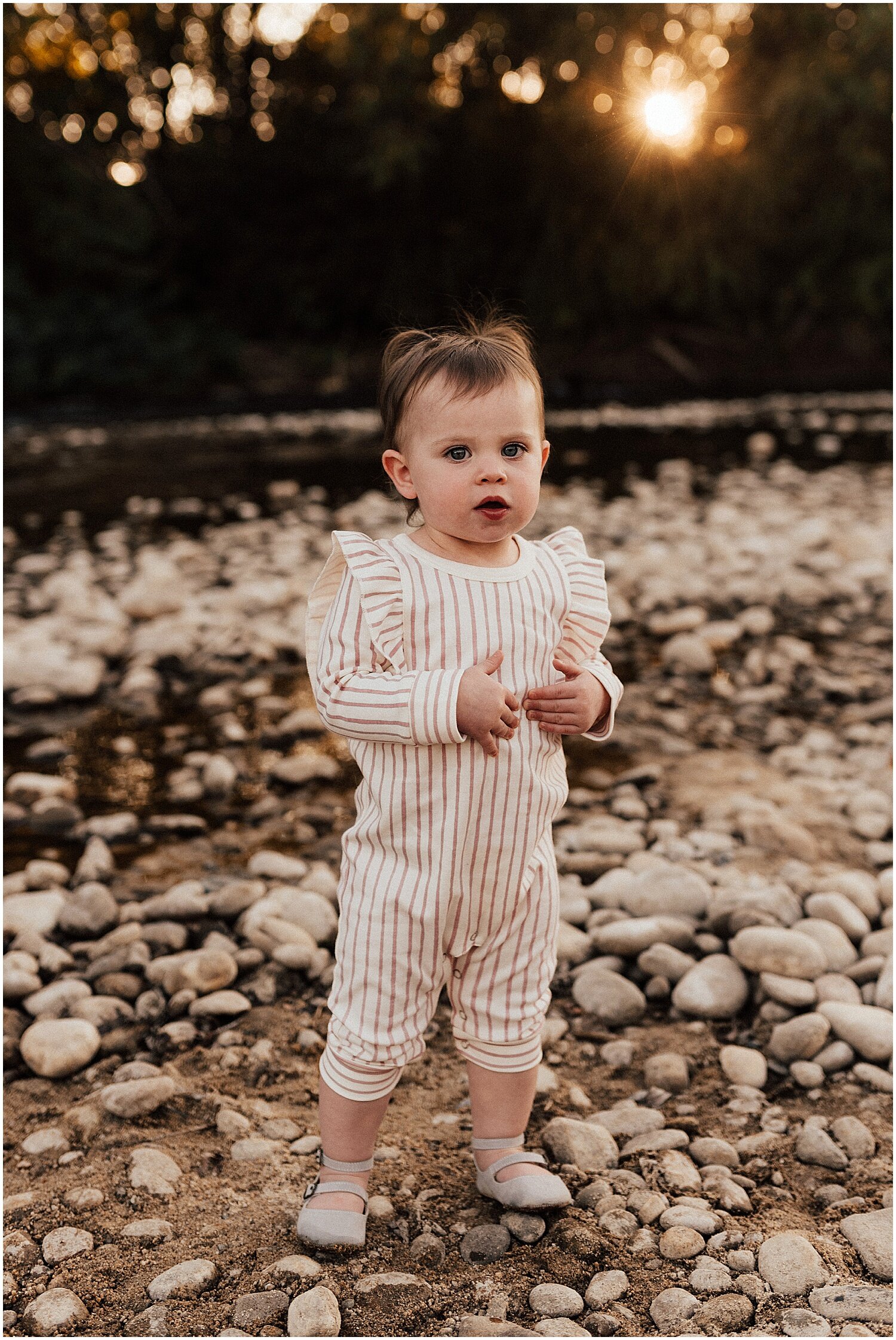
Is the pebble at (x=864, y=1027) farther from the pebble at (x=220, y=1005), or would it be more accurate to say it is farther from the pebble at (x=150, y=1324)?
the pebble at (x=150, y=1324)

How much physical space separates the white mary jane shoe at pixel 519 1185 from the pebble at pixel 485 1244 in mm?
51

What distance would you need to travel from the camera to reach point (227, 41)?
21.5 metres

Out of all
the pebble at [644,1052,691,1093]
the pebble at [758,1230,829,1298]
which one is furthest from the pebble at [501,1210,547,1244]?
the pebble at [644,1052,691,1093]

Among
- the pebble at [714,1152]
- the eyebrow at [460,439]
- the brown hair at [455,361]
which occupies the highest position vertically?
the brown hair at [455,361]

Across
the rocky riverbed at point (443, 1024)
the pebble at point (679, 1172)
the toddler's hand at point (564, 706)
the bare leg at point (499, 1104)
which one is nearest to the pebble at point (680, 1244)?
the rocky riverbed at point (443, 1024)

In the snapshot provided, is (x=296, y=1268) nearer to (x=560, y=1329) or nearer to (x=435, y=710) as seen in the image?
(x=560, y=1329)

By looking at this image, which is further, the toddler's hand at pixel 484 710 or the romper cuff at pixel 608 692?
the romper cuff at pixel 608 692

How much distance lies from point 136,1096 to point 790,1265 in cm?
113

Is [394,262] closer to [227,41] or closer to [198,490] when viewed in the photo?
[227,41]

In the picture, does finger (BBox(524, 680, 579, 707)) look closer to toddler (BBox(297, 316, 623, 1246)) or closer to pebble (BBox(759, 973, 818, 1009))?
toddler (BBox(297, 316, 623, 1246))

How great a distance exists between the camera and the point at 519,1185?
5.63 ft

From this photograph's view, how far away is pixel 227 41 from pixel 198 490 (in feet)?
55.7

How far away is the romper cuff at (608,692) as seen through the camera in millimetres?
1698

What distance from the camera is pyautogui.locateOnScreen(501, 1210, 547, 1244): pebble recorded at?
1669 mm
